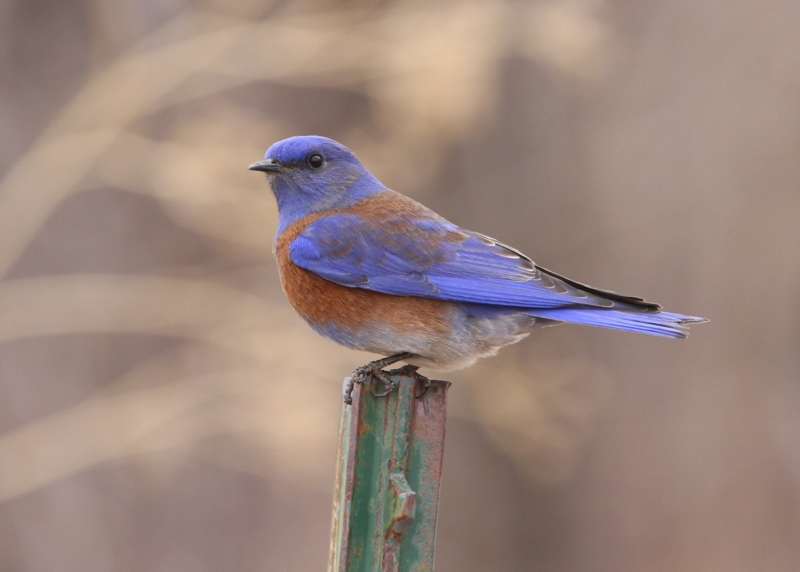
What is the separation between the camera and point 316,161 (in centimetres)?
370

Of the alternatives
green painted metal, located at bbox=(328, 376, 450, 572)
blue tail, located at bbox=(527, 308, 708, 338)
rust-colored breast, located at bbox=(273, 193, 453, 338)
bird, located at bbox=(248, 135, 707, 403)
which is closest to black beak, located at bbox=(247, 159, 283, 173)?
bird, located at bbox=(248, 135, 707, 403)

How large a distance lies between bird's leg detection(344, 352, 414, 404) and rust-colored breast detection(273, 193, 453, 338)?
4.5 inches

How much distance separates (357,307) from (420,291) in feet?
0.74

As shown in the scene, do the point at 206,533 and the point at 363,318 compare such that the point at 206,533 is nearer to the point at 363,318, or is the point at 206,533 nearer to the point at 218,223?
the point at 218,223

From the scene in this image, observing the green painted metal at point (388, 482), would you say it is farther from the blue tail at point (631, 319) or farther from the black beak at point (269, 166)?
the black beak at point (269, 166)

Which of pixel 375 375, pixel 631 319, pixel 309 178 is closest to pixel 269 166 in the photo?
pixel 309 178

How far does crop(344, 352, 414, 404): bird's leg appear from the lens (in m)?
2.39

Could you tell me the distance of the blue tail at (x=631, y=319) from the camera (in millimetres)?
2689

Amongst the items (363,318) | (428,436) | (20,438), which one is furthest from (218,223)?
(428,436)

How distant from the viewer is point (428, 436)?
2.19 meters

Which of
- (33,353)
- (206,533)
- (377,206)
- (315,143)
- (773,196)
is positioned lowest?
(206,533)

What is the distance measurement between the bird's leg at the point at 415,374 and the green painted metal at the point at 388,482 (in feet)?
0.13

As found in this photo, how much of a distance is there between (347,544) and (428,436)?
0.31 m

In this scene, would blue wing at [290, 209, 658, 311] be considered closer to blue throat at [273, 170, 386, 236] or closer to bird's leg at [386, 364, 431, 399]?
blue throat at [273, 170, 386, 236]
